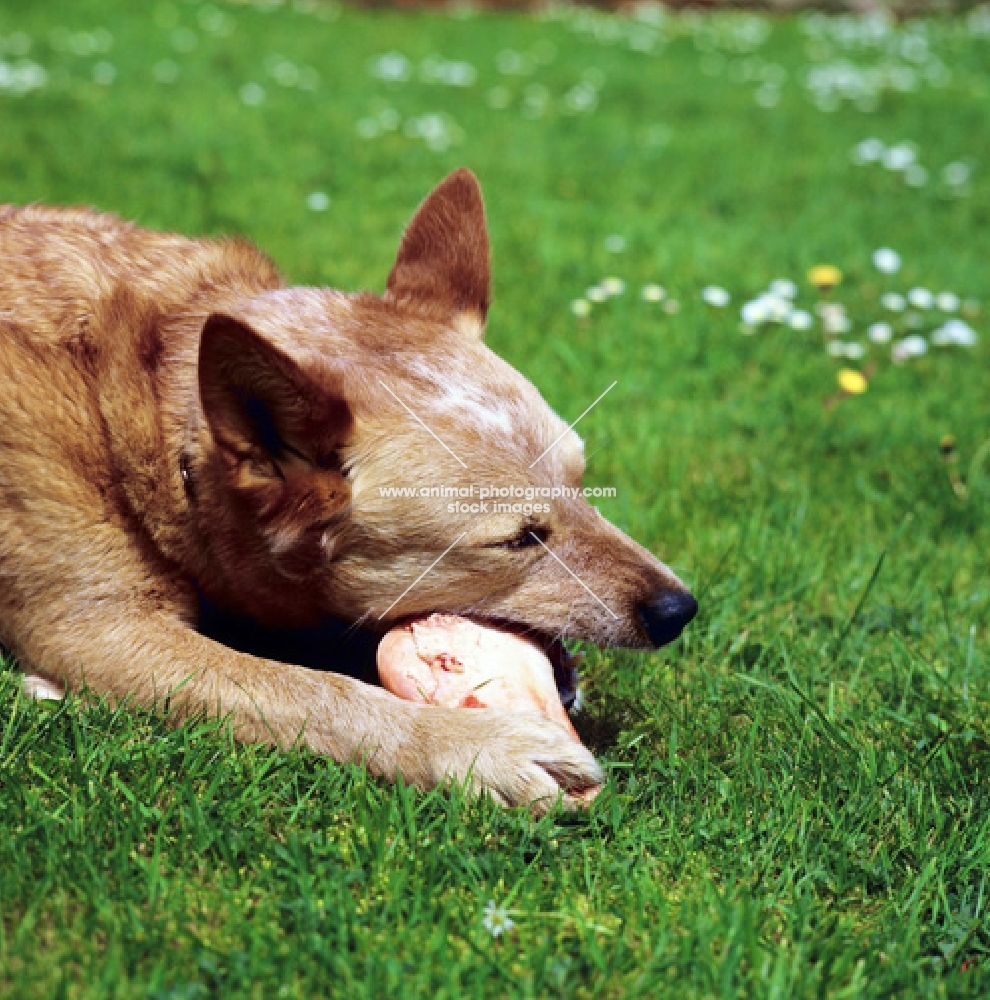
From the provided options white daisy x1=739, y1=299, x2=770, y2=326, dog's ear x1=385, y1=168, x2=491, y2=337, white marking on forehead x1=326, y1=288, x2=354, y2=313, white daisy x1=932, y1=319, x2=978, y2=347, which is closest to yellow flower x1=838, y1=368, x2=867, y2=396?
white daisy x1=739, y1=299, x2=770, y2=326

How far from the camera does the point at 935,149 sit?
9875 millimetres

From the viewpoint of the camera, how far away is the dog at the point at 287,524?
2.94 meters

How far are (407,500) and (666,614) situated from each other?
0.73 meters

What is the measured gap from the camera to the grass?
236 centimetres

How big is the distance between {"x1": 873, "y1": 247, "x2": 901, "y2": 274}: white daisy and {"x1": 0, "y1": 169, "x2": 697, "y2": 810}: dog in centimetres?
380

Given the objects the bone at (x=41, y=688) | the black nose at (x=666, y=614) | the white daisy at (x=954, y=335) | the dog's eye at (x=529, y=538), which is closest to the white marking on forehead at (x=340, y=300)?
the dog's eye at (x=529, y=538)

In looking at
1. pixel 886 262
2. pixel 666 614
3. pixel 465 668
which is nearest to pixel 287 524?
pixel 465 668

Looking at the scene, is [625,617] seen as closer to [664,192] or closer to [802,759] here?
[802,759]

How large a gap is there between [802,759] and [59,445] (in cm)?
204

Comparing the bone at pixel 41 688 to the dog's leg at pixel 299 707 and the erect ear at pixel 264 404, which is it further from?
the erect ear at pixel 264 404

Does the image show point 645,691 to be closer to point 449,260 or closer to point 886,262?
point 449,260

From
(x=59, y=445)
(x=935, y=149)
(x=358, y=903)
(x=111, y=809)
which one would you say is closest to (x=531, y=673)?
(x=358, y=903)

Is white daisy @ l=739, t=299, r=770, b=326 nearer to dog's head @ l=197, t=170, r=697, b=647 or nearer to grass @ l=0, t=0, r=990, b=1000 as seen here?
grass @ l=0, t=0, r=990, b=1000

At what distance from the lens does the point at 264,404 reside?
2852 mm
